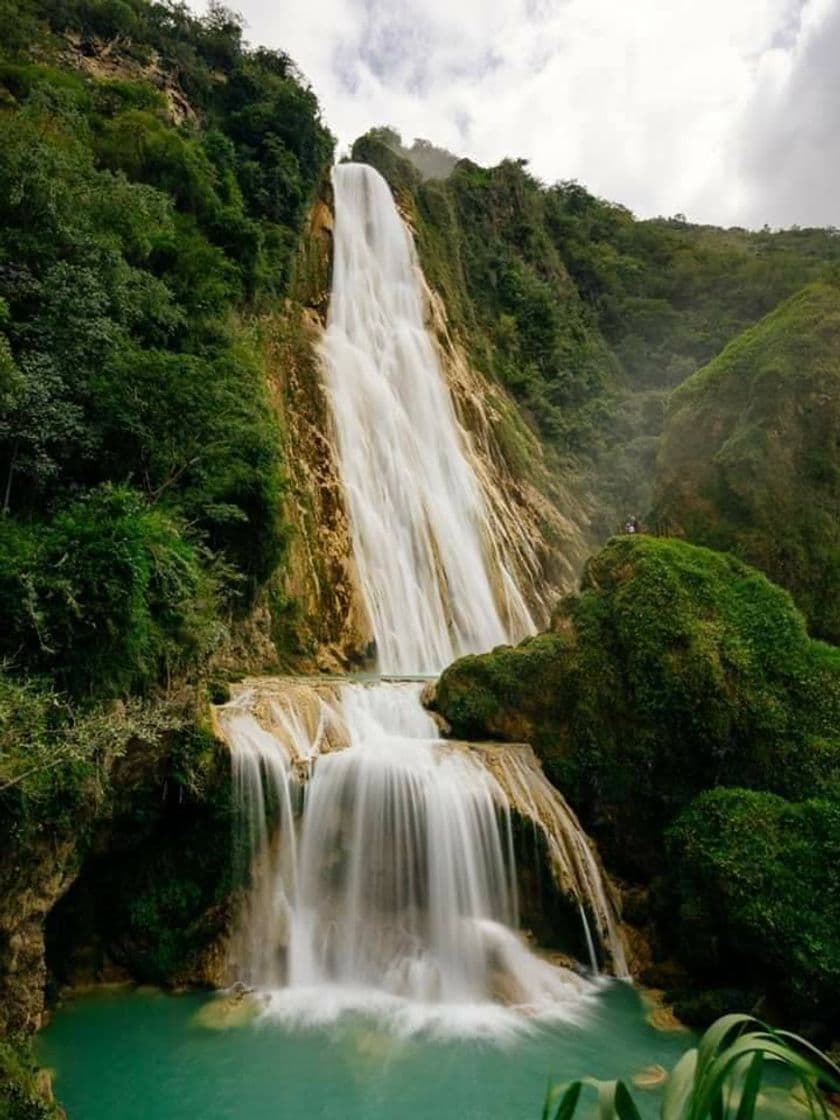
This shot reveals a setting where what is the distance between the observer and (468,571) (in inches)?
819

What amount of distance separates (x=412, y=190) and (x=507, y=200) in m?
10.1

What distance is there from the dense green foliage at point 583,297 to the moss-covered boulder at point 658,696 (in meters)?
18.5

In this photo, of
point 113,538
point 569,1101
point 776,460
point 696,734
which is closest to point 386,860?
point 696,734

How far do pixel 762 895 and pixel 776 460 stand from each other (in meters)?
10.4

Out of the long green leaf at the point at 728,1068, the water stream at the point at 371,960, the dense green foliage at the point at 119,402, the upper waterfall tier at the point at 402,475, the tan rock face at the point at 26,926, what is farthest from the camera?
the upper waterfall tier at the point at 402,475

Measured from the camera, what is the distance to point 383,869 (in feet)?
31.4

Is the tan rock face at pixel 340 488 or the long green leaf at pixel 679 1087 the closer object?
the long green leaf at pixel 679 1087

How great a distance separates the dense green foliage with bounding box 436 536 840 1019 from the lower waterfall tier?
39.8 inches

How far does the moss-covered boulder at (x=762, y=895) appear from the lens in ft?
27.1

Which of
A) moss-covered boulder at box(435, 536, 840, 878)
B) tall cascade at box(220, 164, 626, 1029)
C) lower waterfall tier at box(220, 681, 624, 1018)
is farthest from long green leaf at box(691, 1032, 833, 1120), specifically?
moss-covered boulder at box(435, 536, 840, 878)

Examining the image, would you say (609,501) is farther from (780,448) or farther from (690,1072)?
(690,1072)

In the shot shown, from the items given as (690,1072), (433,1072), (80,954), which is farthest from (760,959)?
(690,1072)

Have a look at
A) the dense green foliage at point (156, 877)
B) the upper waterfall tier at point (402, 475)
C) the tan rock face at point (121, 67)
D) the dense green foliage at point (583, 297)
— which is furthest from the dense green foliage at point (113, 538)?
the dense green foliage at point (583, 297)

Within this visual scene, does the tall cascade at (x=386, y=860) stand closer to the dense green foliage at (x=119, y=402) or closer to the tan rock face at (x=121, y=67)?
the dense green foliage at (x=119, y=402)
